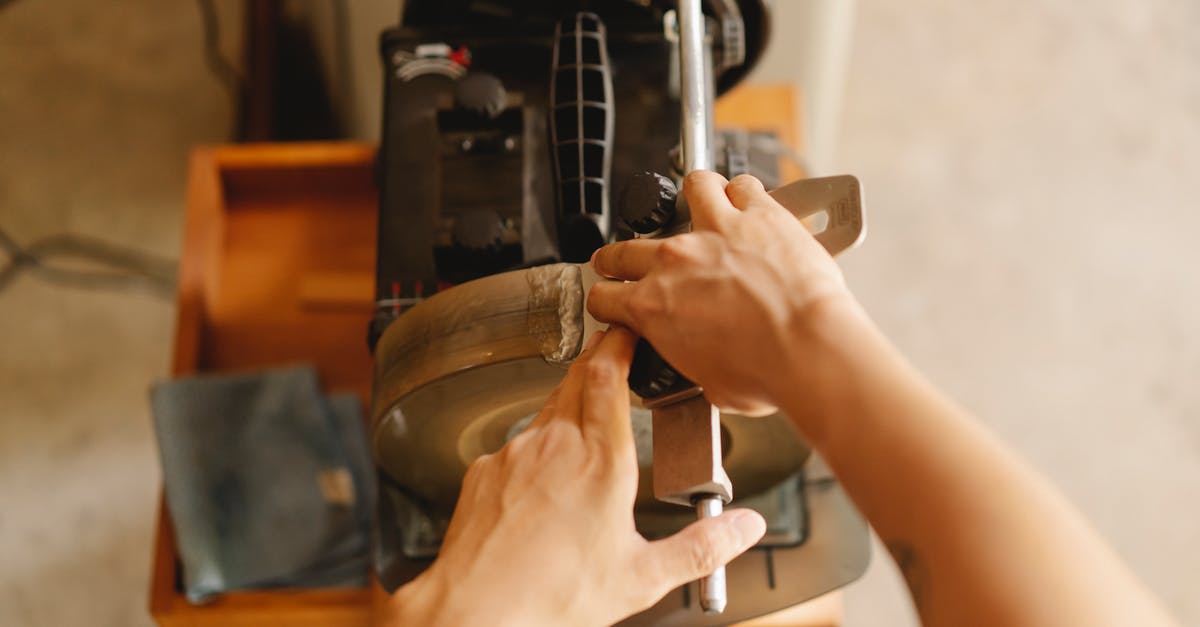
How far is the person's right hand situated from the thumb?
72 millimetres

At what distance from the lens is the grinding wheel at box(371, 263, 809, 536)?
0.66m

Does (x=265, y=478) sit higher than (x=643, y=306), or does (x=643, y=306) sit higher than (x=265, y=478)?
(x=643, y=306)

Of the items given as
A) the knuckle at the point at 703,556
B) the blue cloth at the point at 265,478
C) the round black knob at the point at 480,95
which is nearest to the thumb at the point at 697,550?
the knuckle at the point at 703,556

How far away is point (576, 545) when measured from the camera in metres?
0.59

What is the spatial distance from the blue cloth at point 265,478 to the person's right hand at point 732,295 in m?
0.66

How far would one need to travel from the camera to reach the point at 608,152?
804 millimetres

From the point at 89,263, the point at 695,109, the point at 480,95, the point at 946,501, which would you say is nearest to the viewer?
the point at 946,501

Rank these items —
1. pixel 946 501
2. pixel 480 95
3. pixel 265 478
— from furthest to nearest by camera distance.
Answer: pixel 265 478
pixel 480 95
pixel 946 501

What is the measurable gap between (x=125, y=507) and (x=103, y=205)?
1.72 ft

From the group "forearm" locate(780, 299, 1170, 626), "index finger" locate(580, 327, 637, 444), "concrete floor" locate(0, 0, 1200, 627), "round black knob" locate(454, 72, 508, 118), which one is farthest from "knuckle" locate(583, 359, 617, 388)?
"concrete floor" locate(0, 0, 1200, 627)

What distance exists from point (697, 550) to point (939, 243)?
133 cm

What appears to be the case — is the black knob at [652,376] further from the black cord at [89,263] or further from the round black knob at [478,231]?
the black cord at [89,263]

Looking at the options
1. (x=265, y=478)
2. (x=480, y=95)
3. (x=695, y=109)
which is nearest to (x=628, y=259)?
(x=695, y=109)

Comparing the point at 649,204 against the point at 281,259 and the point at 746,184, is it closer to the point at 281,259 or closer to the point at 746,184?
the point at 746,184
